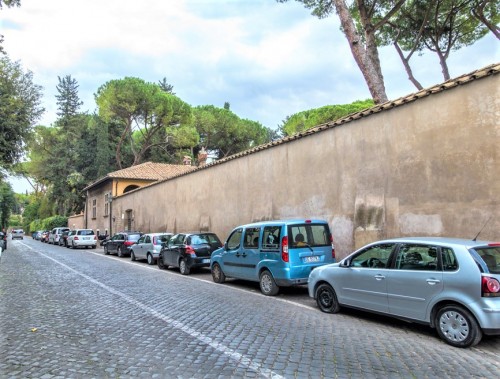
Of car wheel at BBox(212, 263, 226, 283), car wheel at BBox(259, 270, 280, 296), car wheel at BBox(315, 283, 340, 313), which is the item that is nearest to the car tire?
car wheel at BBox(212, 263, 226, 283)

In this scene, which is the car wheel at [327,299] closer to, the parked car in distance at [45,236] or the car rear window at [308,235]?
the car rear window at [308,235]

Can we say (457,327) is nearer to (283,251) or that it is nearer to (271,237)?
(283,251)

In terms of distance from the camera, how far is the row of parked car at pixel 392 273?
4879mm

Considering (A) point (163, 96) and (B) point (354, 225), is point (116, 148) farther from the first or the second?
(B) point (354, 225)

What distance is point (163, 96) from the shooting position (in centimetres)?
3934

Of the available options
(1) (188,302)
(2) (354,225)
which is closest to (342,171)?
(2) (354,225)

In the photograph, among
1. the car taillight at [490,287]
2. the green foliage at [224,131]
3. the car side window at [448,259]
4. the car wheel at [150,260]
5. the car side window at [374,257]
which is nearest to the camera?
the car taillight at [490,287]

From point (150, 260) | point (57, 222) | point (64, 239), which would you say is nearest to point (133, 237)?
point (150, 260)

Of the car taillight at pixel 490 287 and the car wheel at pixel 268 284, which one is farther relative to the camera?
the car wheel at pixel 268 284

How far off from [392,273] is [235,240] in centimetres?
487

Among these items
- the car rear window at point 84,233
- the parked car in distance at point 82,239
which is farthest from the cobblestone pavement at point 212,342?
the car rear window at point 84,233

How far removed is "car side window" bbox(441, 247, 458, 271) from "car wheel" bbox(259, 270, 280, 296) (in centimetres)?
402

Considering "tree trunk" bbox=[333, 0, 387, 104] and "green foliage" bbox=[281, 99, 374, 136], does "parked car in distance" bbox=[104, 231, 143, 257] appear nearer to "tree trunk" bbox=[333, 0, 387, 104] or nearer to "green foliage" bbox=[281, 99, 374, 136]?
"tree trunk" bbox=[333, 0, 387, 104]

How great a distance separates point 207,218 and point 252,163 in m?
4.52
